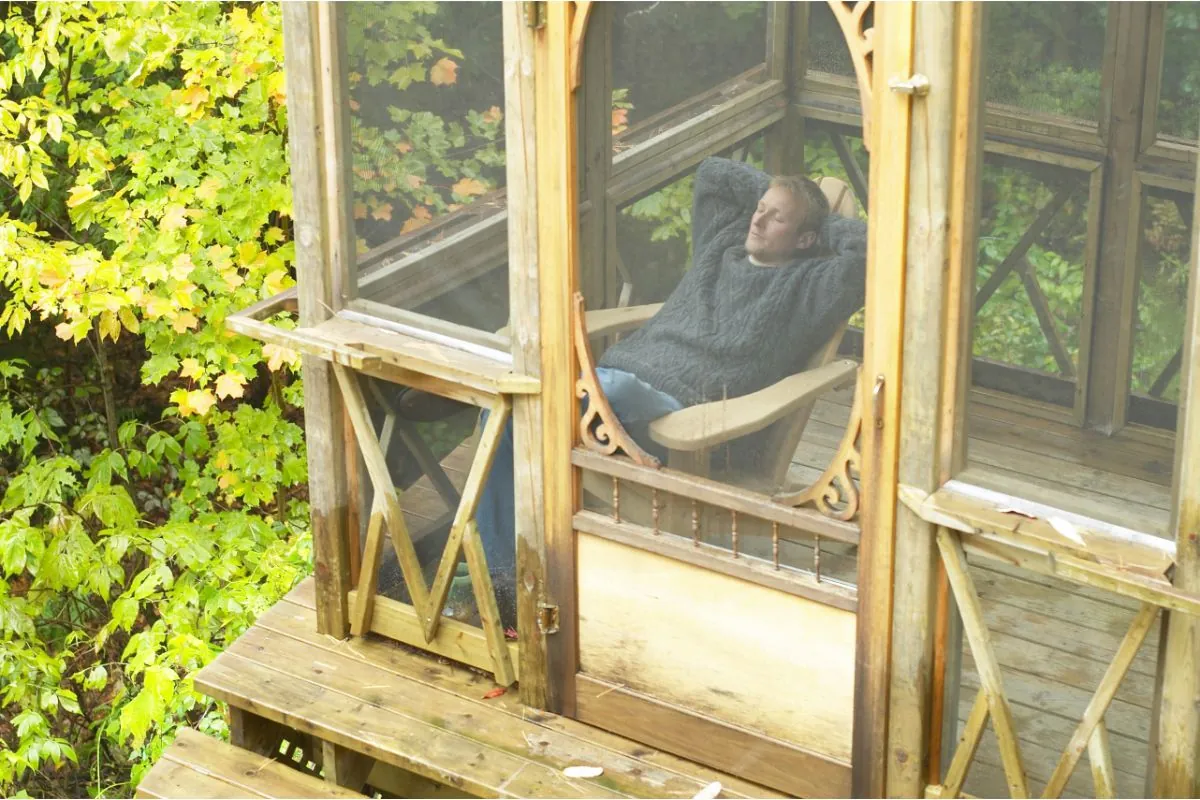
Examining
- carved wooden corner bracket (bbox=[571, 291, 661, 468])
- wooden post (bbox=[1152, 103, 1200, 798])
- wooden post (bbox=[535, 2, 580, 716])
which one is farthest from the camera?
carved wooden corner bracket (bbox=[571, 291, 661, 468])

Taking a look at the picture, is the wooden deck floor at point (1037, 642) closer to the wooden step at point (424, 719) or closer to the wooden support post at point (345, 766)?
the wooden step at point (424, 719)

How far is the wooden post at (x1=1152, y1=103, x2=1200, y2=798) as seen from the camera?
3252 mm

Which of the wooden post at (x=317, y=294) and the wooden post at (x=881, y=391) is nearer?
the wooden post at (x=881, y=391)

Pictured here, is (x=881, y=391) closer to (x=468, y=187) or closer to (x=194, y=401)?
(x=468, y=187)

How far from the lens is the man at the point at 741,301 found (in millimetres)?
3721

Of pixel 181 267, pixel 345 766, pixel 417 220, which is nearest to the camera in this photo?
pixel 417 220

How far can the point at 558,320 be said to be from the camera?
4.15 m

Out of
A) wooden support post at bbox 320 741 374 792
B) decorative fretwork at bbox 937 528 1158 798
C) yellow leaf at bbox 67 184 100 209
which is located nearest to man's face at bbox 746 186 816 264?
decorative fretwork at bbox 937 528 1158 798

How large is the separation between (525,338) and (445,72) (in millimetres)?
699

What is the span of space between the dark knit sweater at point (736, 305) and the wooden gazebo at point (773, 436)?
0.18 feet

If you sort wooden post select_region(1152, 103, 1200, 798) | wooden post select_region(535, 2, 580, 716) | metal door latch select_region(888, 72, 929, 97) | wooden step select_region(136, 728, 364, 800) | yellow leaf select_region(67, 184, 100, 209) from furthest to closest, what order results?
yellow leaf select_region(67, 184, 100, 209) → wooden step select_region(136, 728, 364, 800) → wooden post select_region(535, 2, 580, 716) → metal door latch select_region(888, 72, 929, 97) → wooden post select_region(1152, 103, 1200, 798)

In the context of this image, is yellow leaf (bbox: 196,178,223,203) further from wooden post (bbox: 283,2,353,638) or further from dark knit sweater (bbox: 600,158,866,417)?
dark knit sweater (bbox: 600,158,866,417)

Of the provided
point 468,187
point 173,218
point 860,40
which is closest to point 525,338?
point 468,187

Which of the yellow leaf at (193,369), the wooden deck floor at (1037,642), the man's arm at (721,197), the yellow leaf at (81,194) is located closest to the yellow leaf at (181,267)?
the yellow leaf at (193,369)
